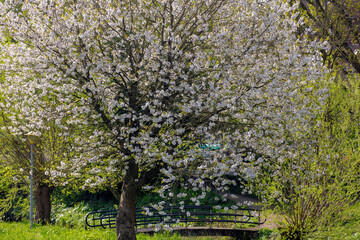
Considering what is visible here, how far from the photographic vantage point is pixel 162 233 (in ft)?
38.3

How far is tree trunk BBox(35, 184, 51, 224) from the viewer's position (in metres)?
13.8

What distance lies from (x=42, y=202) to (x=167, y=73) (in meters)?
9.11

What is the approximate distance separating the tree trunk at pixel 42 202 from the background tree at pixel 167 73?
6.33 meters

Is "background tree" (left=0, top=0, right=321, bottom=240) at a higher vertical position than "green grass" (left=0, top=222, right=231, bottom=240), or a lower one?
higher

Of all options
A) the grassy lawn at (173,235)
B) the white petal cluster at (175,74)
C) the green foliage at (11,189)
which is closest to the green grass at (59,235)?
the grassy lawn at (173,235)

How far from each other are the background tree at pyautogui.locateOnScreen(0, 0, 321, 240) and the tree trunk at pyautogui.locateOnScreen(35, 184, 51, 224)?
6326 millimetres

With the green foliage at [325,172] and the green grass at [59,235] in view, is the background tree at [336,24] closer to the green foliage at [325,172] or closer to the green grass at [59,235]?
the green foliage at [325,172]

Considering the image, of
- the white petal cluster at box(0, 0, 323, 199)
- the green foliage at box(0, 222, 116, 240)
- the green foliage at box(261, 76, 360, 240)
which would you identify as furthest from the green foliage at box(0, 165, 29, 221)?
the green foliage at box(261, 76, 360, 240)

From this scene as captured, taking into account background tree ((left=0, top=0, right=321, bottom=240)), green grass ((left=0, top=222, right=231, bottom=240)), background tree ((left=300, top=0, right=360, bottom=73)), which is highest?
background tree ((left=300, top=0, right=360, bottom=73))

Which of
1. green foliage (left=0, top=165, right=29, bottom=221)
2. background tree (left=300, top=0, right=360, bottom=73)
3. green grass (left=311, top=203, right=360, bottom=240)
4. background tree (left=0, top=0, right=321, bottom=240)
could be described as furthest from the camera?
green foliage (left=0, top=165, right=29, bottom=221)

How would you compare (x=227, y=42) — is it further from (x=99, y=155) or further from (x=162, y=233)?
(x=162, y=233)

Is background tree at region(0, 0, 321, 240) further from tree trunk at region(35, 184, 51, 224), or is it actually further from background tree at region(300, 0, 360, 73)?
tree trunk at region(35, 184, 51, 224)

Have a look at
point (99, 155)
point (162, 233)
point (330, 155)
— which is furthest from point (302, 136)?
point (162, 233)

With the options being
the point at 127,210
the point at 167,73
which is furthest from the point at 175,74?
the point at 127,210
